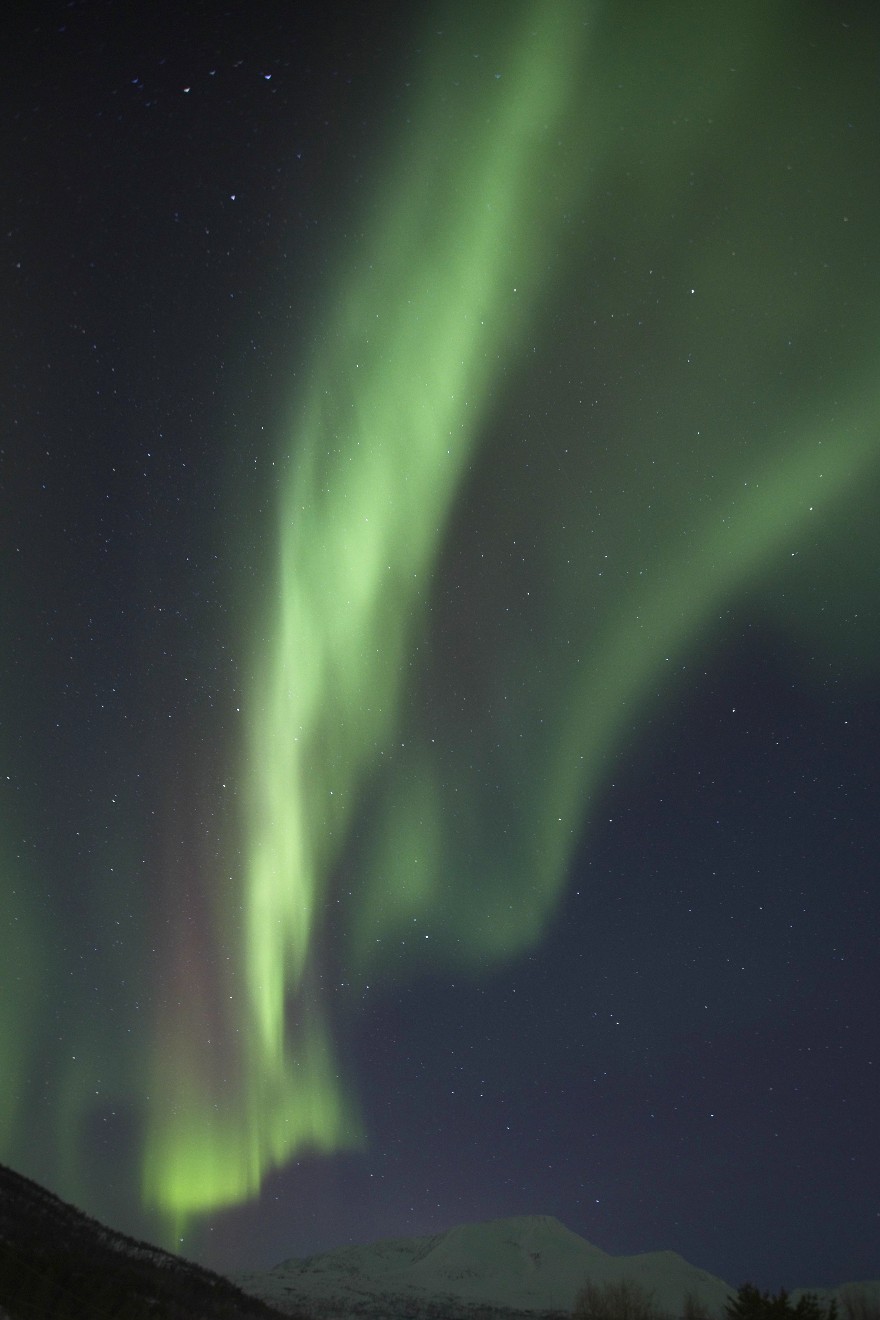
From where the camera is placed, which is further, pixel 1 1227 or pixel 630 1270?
pixel 630 1270

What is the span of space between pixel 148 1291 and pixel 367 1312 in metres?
61.1

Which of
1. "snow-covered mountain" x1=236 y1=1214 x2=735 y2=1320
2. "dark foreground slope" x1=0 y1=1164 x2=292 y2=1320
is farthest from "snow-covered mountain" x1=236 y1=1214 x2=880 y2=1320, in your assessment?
"dark foreground slope" x1=0 y1=1164 x2=292 y2=1320

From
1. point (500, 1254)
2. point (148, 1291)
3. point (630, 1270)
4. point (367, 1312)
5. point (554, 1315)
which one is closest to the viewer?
point (148, 1291)

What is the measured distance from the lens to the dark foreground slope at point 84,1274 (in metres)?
14.5

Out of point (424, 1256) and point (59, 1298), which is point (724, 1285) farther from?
point (59, 1298)

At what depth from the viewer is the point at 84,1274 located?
17.5 m

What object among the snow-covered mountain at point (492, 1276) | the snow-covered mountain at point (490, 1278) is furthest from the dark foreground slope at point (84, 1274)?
the snow-covered mountain at point (492, 1276)

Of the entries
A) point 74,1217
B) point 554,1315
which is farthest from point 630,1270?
point 74,1217

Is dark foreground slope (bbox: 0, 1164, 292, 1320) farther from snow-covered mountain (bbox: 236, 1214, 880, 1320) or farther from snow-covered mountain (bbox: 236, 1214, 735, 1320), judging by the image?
snow-covered mountain (bbox: 236, 1214, 735, 1320)

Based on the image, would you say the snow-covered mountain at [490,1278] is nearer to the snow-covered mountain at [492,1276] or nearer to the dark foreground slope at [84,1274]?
the snow-covered mountain at [492,1276]

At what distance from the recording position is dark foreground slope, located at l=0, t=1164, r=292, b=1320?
47.5 ft

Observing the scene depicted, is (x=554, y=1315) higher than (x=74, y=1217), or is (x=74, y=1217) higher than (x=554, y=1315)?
(x=74, y=1217)

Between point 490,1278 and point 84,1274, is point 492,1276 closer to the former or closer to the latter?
point 490,1278

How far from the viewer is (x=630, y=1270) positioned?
161750 millimetres
